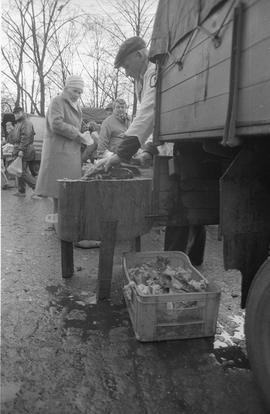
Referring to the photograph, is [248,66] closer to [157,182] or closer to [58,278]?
[157,182]

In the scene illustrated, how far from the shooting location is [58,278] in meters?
3.92

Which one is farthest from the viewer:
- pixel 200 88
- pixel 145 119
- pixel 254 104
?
pixel 145 119

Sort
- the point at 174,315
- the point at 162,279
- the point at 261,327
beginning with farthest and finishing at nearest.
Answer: the point at 162,279 < the point at 174,315 < the point at 261,327

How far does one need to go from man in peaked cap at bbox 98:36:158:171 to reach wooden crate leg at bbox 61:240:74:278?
2.79 feet

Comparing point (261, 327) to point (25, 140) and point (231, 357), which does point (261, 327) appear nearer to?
point (231, 357)

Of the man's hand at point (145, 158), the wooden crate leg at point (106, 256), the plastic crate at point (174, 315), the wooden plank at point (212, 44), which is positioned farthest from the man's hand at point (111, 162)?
the plastic crate at point (174, 315)

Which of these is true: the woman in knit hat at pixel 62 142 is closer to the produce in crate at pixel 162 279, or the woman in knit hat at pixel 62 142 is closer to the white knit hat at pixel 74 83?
the white knit hat at pixel 74 83

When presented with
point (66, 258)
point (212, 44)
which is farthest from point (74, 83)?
point (212, 44)

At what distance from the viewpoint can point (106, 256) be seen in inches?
128

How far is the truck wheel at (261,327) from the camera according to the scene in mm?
1854

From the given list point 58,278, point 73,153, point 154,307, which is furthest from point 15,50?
point 154,307

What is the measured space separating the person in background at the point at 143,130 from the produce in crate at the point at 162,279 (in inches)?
22.7

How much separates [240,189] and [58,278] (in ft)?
7.77

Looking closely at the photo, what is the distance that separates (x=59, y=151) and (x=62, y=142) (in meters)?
0.14
